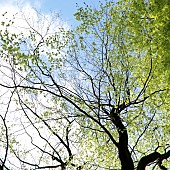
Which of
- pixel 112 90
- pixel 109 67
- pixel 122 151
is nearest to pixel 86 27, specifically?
pixel 109 67

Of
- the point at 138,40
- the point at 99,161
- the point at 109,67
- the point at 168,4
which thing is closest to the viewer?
the point at 168,4

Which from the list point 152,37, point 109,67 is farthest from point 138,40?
point 109,67

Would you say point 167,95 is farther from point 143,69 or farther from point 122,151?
point 122,151

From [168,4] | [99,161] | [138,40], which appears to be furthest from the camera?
[99,161]

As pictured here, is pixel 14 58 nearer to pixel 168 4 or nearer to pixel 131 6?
pixel 131 6

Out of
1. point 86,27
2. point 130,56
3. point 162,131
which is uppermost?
point 86,27

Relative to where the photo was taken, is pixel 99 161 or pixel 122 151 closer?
pixel 122 151

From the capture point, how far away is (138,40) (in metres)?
9.62

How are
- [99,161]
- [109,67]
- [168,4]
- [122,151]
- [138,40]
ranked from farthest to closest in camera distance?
[99,161] < [109,67] < [138,40] < [122,151] < [168,4]

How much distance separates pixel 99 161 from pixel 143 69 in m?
3.23

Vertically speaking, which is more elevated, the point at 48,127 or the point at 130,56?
the point at 130,56

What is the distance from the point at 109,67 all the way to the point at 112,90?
2.38ft

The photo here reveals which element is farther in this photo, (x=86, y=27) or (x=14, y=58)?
(x=86, y=27)

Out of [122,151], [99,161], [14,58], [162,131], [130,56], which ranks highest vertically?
[130,56]
